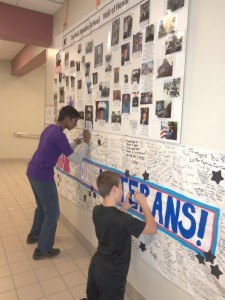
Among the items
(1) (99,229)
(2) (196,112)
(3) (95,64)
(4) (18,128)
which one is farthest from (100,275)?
(4) (18,128)

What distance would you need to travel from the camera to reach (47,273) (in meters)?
2.47

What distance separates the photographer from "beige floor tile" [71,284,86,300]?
2.18m

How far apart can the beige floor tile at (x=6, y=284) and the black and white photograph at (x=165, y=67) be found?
81.8 inches

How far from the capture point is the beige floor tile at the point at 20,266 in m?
2.48

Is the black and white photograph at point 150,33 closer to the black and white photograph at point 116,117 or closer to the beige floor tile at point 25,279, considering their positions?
the black and white photograph at point 116,117

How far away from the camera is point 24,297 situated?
214 cm

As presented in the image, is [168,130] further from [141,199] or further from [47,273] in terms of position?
[47,273]

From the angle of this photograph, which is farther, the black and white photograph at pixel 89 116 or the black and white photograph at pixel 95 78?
the black and white photograph at pixel 89 116

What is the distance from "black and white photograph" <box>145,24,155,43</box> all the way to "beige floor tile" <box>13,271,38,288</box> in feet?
7.15

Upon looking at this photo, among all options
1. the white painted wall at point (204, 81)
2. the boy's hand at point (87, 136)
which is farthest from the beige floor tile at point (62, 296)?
the boy's hand at point (87, 136)

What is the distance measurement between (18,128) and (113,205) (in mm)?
6684

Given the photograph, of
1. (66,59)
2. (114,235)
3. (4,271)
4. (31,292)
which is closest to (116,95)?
(114,235)

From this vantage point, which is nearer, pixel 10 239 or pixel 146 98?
pixel 146 98

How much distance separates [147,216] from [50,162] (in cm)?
123
